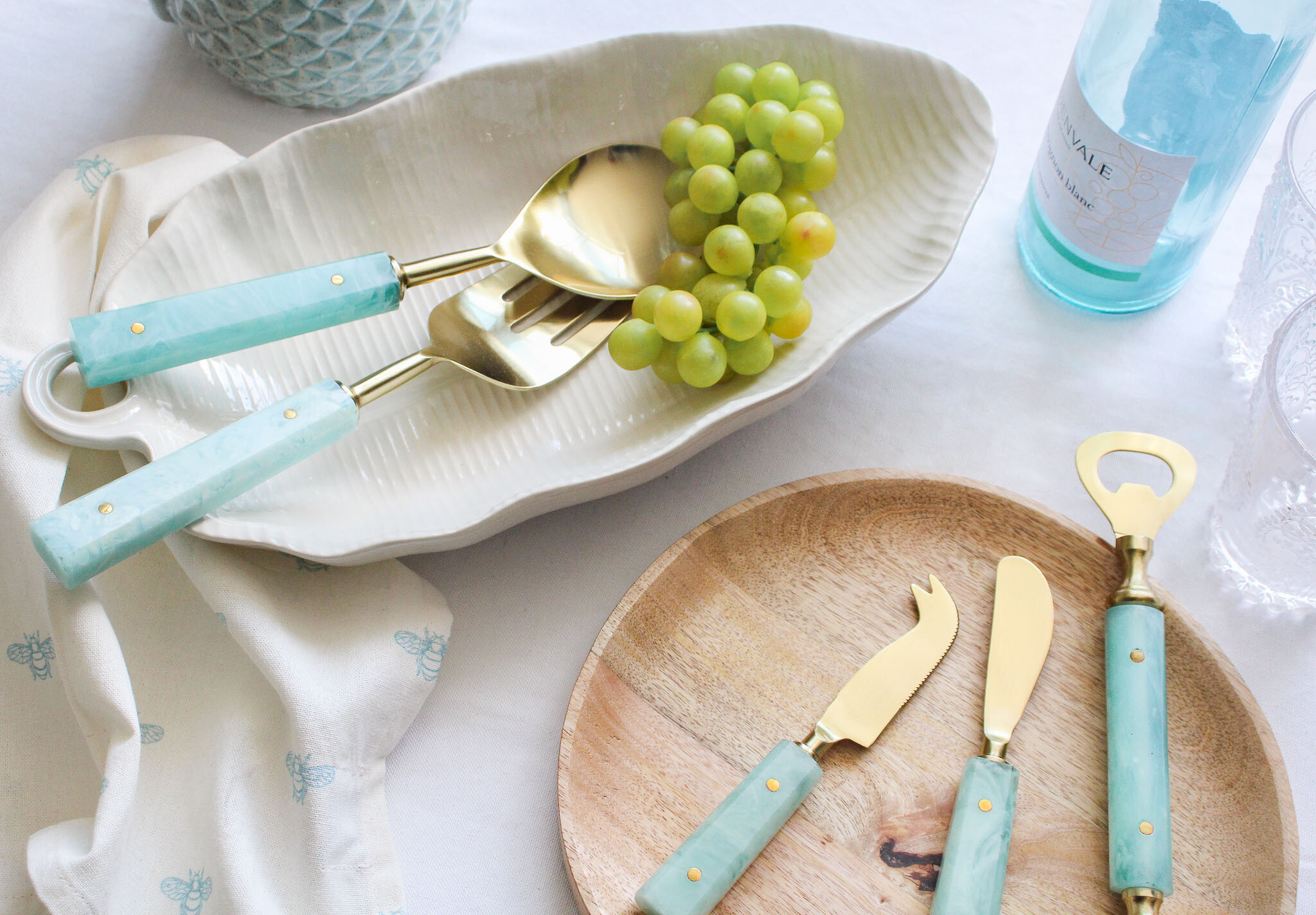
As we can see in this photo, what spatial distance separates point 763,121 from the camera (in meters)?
0.60

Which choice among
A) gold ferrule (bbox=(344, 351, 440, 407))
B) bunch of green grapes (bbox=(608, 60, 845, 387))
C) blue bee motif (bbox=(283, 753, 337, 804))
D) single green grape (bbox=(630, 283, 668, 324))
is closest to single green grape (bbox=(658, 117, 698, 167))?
bunch of green grapes (bbox=(608, 60, 845, 387))

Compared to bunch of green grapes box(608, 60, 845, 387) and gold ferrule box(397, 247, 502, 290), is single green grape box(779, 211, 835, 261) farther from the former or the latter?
gold ferrule box(397, 247, 502, 290)

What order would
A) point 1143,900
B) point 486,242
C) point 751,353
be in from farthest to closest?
point 486,242, point 751,353, point 1143,900

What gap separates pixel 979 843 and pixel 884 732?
8cm

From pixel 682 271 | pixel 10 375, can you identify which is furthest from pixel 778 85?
pixel 10 375

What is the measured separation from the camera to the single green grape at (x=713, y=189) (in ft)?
1.95

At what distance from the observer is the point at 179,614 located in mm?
558

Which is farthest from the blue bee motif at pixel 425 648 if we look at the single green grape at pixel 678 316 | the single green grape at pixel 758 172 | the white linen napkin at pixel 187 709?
the single green grape at pixel 758 172

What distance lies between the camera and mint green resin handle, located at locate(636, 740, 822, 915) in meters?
0.47

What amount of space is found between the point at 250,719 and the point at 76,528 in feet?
0.46

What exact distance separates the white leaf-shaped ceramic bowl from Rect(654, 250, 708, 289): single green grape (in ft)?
0.21

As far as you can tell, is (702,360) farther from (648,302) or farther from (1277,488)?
(1277,488)

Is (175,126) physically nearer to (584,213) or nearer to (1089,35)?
(584,213)

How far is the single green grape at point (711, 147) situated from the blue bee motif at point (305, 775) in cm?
42
